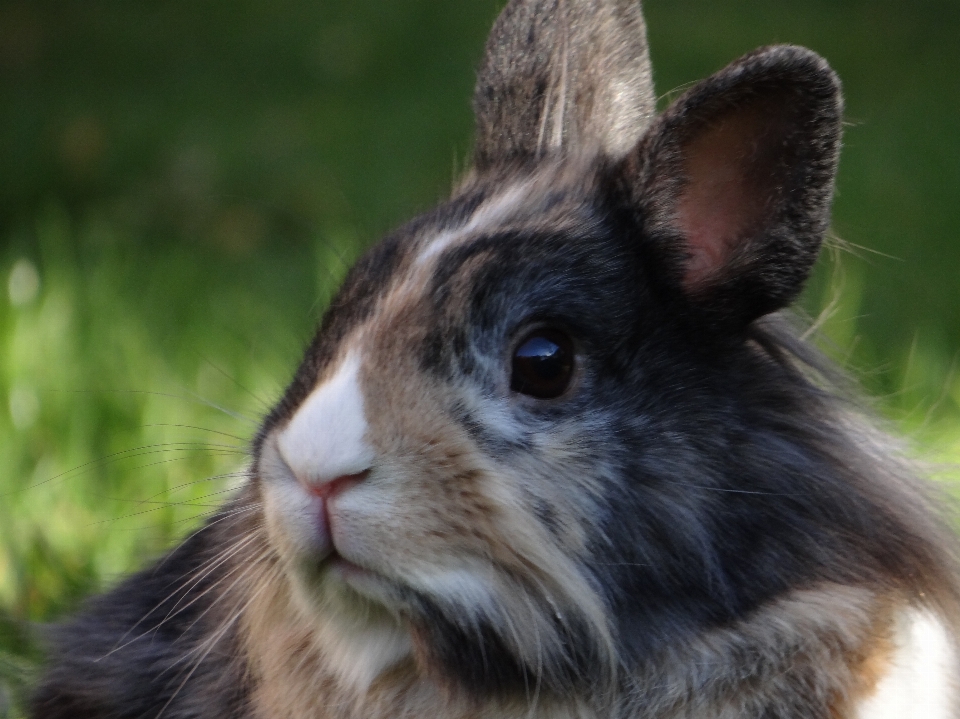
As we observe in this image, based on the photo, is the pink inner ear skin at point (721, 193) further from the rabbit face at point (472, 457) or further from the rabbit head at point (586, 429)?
the rabbit face at point (472, 457)

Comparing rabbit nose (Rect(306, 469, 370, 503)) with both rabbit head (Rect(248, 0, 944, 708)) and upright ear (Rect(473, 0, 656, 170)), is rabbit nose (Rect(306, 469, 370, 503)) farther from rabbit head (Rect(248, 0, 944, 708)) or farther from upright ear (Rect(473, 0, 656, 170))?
upright ear (Rect(473, 0, 656, 170))

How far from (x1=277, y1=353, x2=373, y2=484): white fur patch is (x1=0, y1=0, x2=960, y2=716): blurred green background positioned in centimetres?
49

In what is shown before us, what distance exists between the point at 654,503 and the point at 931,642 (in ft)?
1.86

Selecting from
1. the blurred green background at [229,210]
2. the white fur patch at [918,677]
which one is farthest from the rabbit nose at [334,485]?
the white fur patch at [918,677]

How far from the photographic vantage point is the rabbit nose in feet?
6.05

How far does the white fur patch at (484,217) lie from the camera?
2.09 metres

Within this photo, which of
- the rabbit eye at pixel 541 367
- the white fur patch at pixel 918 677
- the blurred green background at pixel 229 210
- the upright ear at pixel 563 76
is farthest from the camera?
the blurred green background at pixel 229 210

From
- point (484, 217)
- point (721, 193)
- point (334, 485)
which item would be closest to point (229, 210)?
point (484, 217)

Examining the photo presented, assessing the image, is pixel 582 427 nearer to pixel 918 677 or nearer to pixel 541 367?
pixel 541 367

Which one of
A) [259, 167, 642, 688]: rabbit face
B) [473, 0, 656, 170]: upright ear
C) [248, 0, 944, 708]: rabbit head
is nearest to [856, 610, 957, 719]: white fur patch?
Answer: [248, 0, 944, 708]: rabbit head

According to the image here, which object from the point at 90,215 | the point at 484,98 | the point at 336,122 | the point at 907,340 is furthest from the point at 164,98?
the point at 484,98

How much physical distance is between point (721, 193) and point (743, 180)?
0.13 feet

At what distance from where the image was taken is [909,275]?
5723mm

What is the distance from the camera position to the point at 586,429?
1964 mm
